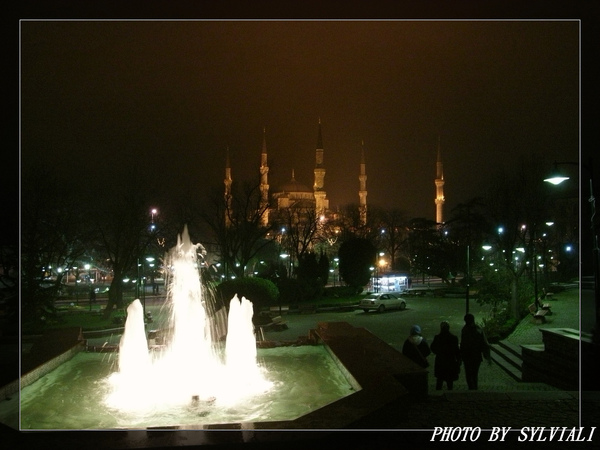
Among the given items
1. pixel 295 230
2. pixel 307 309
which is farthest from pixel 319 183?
pixel 307 309

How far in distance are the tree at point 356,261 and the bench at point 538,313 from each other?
1617 cm

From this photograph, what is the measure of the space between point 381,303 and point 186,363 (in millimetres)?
17853

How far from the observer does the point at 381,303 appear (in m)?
27.6

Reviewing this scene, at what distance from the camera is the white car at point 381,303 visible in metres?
27.5

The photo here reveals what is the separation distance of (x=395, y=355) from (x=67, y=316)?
1824 centimetres

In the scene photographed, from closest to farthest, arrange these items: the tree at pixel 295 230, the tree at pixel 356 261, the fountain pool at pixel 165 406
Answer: the fountain pool at pixel 165 406 → the tree at pixel 356 261 → the tree at pixel 295 230

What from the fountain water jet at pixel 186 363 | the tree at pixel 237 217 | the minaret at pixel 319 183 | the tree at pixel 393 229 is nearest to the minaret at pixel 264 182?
the tree at pixel 237 217

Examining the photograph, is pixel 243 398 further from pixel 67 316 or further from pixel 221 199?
pixel 221 199

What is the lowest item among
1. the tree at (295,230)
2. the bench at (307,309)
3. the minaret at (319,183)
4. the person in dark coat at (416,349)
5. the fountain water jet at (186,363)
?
the bench at (307,309)

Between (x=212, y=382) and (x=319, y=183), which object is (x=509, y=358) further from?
(x=319, y=183)

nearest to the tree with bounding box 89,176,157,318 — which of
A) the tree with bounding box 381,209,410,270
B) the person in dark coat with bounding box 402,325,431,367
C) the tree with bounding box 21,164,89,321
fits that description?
the tree with bounding box 21,164,89,321

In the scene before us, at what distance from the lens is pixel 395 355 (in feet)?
28.9

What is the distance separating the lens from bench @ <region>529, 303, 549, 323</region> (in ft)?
61.0

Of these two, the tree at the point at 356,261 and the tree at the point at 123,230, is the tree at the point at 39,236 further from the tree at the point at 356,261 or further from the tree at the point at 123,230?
the tree at the point at 356,261
